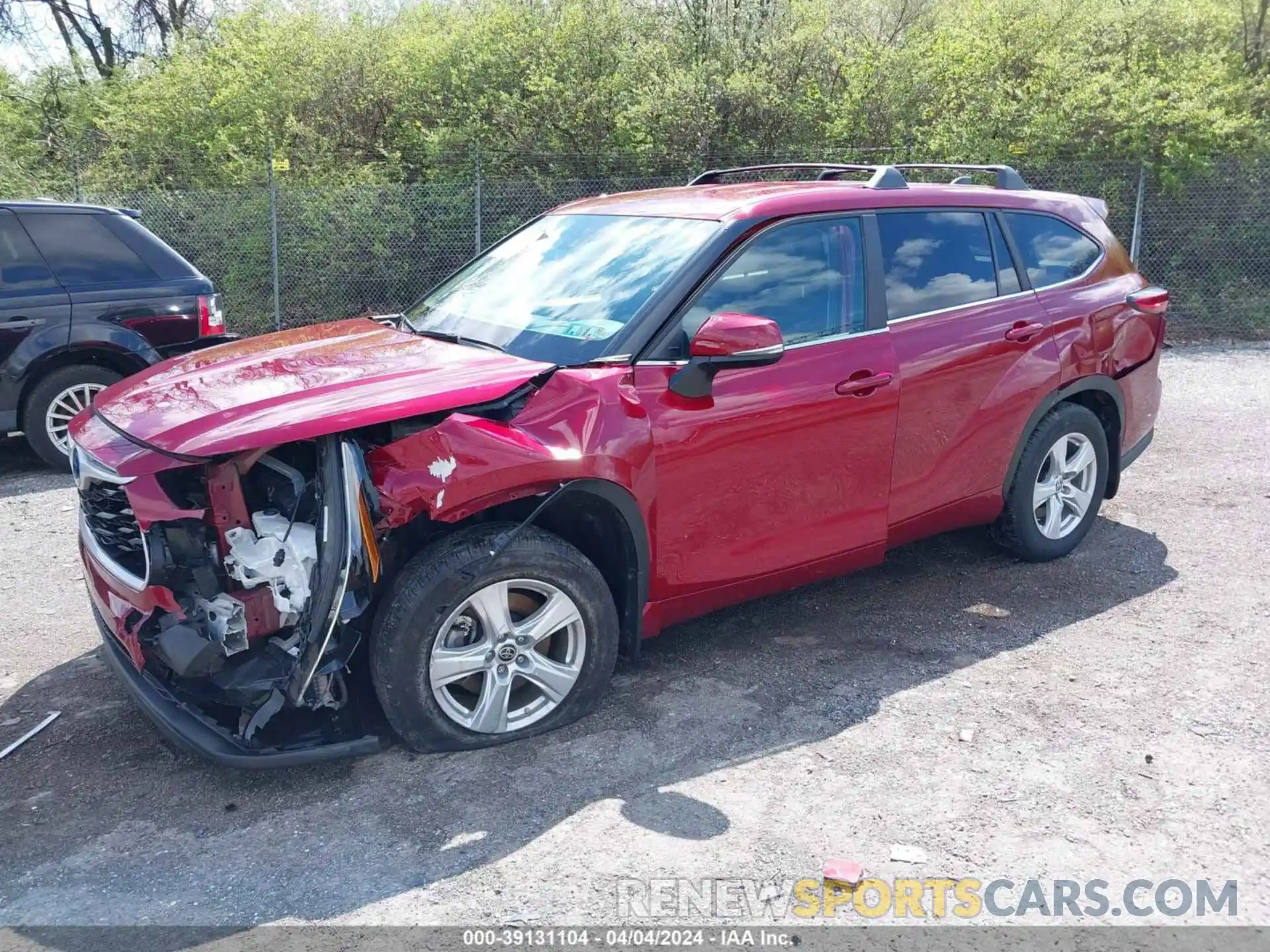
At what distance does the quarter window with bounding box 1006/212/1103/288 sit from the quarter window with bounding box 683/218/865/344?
112 cm

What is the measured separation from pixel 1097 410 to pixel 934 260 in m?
1.46

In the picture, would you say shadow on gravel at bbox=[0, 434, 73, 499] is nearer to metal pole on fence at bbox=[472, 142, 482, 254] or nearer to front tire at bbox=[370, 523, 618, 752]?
front tire at bbox=[370, 523, 618, 752]

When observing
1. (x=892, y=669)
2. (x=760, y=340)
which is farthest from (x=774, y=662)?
(x=760, y=340)

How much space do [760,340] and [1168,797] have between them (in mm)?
1964

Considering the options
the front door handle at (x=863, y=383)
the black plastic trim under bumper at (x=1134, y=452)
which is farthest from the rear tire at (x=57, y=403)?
the black plastic trim under bumper at (x=1134, y=452)

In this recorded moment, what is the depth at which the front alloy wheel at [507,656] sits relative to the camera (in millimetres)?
3537

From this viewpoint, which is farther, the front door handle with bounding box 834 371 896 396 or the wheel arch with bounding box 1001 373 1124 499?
the wheel arch with bounding box 1001 373 1124 499

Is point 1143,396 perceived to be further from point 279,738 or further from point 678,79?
point 678,79

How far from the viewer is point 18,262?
7.08 m

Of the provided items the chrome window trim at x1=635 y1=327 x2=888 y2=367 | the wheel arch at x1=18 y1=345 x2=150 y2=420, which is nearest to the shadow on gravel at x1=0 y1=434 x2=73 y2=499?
the wheel arch at x1=18 y1=345 x2=150 y2=420

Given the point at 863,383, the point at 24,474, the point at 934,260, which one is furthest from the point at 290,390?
the point at 24,474

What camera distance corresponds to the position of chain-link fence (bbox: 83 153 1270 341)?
12328 mm
